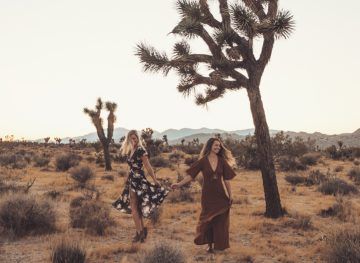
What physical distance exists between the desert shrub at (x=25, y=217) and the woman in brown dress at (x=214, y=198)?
281 cm

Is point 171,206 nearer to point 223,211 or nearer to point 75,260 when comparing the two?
point 223,211

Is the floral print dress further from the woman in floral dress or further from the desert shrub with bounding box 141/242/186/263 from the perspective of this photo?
the desert shrub with bounding box 141/242/186/263

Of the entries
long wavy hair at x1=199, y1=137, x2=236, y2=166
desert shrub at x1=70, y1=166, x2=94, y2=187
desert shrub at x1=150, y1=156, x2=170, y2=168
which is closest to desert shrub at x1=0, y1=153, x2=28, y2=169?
desert shrub at x1=70, y1=166, x2=94, y2=187

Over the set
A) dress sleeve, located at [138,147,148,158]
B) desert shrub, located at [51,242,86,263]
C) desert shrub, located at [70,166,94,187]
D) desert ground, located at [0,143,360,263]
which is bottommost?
desert ground, located at [0,143,360,263]

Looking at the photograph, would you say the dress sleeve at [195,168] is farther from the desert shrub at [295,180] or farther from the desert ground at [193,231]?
the desert shrub at [295,180]

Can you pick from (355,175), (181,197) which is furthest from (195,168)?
(355,175)

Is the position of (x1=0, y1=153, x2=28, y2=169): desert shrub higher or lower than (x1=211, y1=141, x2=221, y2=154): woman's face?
lower

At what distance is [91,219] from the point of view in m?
7.69

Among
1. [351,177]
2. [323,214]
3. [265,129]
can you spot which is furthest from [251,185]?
[265,129]

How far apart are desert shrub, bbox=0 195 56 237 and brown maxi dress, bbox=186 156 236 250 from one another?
2927 mm

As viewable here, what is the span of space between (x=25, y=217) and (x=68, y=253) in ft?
7.10

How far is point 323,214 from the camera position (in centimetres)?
948

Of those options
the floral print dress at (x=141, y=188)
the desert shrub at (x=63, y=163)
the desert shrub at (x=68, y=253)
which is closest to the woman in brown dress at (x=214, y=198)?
the floral print dress at (x=141, y=188)

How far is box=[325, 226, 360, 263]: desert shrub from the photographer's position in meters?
5.23
